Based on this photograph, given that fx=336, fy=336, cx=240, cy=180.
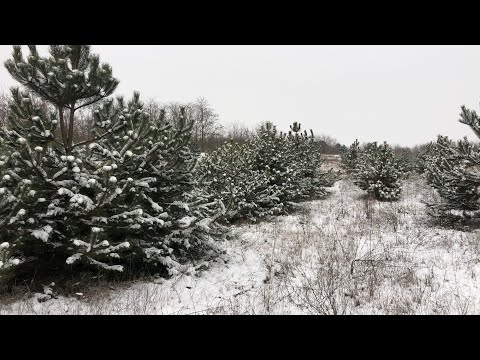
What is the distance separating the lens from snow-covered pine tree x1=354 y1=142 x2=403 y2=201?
12.9m

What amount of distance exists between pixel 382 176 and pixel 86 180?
11165 mm

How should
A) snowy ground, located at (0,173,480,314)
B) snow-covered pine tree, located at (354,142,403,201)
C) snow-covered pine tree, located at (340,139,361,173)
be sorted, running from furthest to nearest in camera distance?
snow-covered pine tree, located at (340,139,361,173), snow-covered pine tree, located at (354,142,403,201), snowy ground, located at (0,173,480,314)

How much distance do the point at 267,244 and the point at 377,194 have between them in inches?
293

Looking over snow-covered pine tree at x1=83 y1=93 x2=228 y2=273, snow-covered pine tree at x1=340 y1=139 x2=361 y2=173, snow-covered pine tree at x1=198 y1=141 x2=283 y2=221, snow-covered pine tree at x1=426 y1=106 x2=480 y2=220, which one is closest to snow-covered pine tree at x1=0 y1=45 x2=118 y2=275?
snow-covered pine tree at x1=83 y1=93 x2=228 y2=273

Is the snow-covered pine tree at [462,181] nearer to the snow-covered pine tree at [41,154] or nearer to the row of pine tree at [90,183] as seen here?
the row of pine tree at [90,183]

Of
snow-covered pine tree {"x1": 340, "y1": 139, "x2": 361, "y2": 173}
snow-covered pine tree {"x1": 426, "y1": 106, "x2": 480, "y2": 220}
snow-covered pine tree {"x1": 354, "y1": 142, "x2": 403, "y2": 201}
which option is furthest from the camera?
snow-covered pine tree {"x1": 340, "y1": 139, "x2": 361, "y2": 173}

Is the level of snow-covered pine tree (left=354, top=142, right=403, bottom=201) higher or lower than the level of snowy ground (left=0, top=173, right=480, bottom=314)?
higher

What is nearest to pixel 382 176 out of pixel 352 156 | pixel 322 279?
pixel 322 279

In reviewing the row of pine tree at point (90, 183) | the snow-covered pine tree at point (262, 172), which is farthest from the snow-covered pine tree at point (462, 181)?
the row of pine tree at point (90, 183)

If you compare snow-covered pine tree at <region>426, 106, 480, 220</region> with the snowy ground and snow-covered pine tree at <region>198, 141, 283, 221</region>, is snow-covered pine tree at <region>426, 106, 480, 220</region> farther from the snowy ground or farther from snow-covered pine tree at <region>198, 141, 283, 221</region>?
snow-covered pine tree at <region>198, 141, 283, 221</region>

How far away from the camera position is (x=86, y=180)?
17.0 feet

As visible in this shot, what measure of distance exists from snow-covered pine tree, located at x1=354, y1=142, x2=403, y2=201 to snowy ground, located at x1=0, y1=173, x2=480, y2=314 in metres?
3.83

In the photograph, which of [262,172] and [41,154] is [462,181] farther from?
[41,154]

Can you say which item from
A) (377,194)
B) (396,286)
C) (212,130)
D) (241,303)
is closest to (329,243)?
(396,286)
